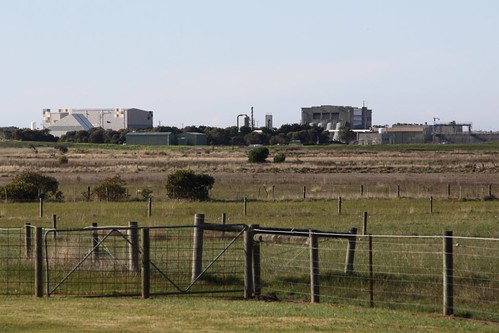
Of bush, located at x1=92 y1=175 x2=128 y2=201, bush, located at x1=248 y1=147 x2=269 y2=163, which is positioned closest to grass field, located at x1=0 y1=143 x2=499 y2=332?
bush, located at x1=92 y1=175 x2=128 y2=201

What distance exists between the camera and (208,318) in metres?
16.2

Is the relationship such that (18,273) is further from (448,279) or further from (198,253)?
(448,279)

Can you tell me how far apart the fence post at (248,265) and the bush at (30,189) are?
3364 cm

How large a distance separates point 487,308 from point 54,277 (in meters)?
9.28

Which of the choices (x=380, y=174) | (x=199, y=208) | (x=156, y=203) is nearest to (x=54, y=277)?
(x=199, y=208)

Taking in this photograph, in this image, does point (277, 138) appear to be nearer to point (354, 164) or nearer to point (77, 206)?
point (354, 164)

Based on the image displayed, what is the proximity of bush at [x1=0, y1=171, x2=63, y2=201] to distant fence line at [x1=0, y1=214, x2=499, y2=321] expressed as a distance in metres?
28.3

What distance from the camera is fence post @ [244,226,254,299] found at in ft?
66.0

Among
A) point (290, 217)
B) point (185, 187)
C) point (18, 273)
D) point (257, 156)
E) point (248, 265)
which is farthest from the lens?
point (257, 156)

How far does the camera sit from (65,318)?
16.2 metres

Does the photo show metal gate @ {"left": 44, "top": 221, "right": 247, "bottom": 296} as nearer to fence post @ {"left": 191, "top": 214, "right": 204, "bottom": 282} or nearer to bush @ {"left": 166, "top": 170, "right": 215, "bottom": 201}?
fence post @ {"left": 191, "top": 214, "right": 204, "bottom": 282}

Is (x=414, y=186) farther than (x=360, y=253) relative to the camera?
Yes

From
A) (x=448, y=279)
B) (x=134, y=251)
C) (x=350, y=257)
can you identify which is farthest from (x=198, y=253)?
(x=448, y=279)

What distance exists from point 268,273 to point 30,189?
109ft
